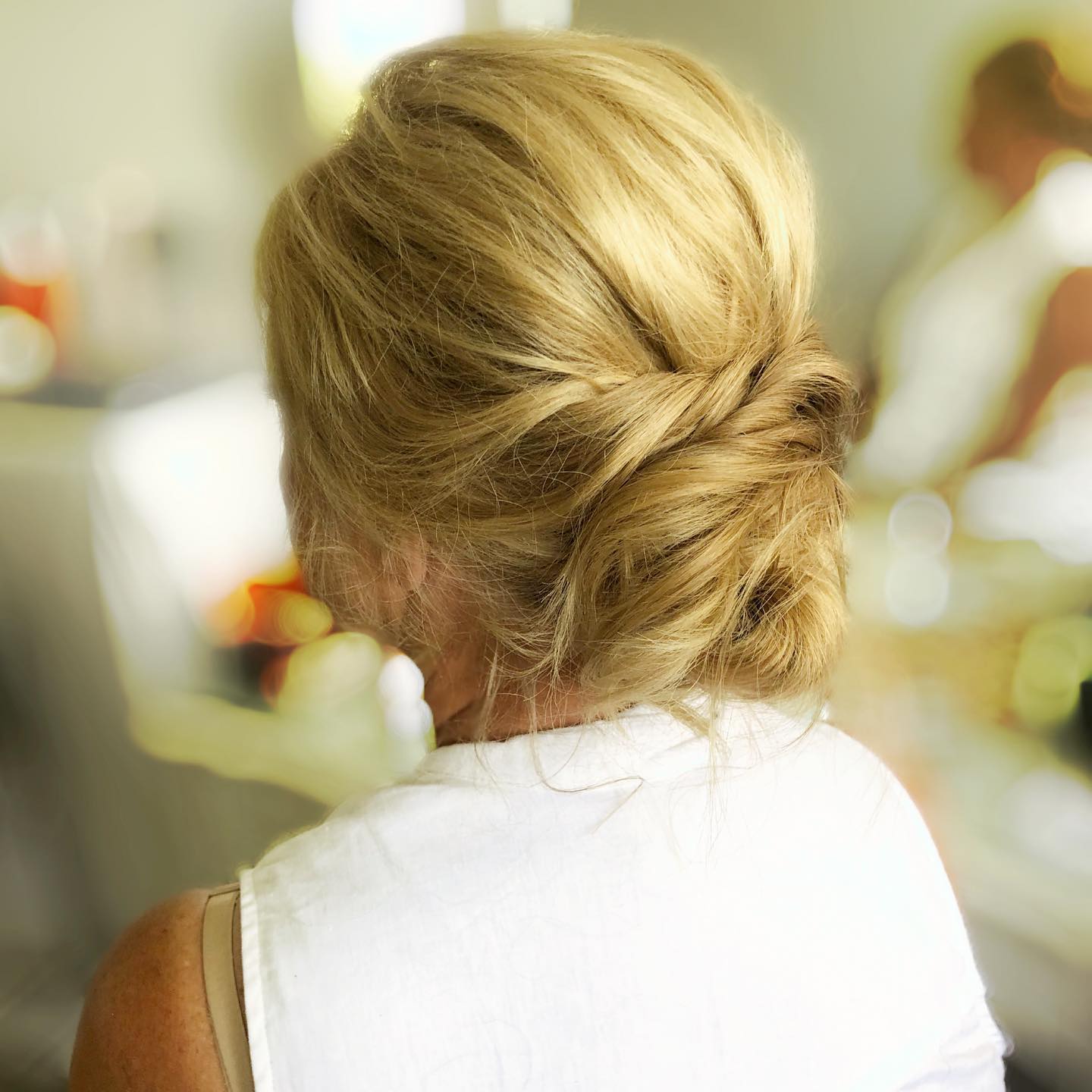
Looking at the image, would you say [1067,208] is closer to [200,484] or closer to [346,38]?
[346,38]

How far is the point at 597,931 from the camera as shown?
385 mm

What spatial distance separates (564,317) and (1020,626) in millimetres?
490

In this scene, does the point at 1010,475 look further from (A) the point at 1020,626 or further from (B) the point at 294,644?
(B) the point at 294,644

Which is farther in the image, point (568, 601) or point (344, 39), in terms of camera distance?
point (344, 39)

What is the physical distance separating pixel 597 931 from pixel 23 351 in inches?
25.8

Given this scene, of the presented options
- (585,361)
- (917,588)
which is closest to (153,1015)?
(585,361)

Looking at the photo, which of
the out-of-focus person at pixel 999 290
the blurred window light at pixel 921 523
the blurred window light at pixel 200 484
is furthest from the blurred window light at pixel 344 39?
the blurred window light at pixel 921 523

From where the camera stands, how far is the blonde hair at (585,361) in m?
0.35

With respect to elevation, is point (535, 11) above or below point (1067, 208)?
above

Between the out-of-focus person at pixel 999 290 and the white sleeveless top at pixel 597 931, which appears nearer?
the white sleeveless top at pixel 597 931

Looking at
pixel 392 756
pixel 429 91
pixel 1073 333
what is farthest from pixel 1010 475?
pixel 392 756

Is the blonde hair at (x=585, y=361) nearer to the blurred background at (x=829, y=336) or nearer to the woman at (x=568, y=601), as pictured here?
the woman at (x=568, y=601)

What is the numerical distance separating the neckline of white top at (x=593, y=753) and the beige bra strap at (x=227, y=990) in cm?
11

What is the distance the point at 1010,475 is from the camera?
62cm
